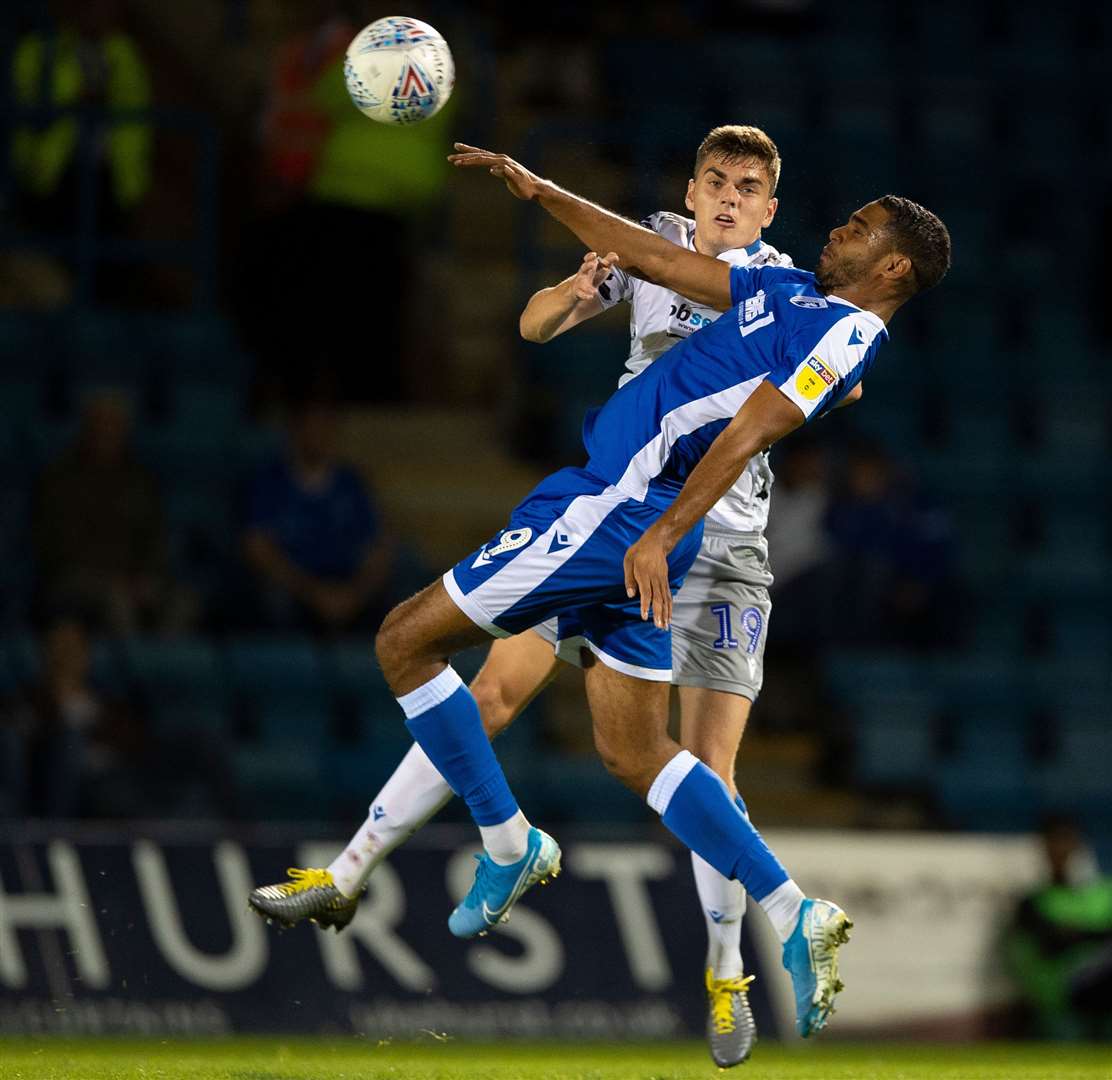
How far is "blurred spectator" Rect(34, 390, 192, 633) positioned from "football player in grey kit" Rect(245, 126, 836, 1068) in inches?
189

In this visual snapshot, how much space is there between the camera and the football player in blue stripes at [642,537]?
623cm

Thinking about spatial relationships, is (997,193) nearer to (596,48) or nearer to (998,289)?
(998,289)

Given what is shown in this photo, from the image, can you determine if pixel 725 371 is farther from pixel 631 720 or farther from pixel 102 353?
pixel 102 353

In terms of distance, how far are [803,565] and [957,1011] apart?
2567 millimetres

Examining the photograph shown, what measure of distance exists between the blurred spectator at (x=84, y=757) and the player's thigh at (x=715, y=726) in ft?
14.3

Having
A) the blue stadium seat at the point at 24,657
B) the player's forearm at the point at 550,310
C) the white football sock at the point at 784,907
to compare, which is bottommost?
the white football sock at the point at 784,907

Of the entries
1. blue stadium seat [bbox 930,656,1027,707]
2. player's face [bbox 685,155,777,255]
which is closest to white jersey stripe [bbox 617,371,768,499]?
player's face [bbox 685,155,777,255]

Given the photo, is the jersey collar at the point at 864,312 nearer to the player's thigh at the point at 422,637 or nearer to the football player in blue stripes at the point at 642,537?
the football player in blue stripes at the point at 642,537

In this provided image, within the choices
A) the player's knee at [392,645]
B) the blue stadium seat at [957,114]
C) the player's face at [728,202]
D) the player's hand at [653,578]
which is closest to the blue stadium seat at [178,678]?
the player's knee at [392,645]

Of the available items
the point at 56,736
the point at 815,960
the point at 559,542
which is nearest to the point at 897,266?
the point at 559,542

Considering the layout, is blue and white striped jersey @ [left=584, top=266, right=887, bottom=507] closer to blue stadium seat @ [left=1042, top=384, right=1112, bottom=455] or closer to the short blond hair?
the short blond hair

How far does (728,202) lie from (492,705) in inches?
68.7

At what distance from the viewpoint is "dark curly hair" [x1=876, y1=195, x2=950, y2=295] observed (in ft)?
20.8

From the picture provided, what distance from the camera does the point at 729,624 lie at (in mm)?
6895
